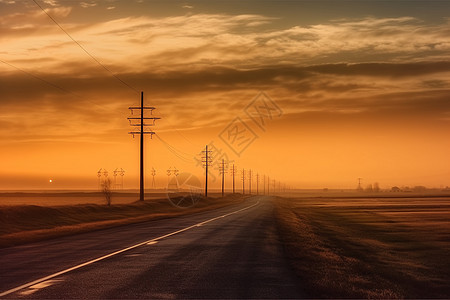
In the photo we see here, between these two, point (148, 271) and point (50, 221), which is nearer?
point (148, 271)

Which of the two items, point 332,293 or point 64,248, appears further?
point 64,248

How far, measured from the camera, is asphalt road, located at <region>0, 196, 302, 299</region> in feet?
32.3

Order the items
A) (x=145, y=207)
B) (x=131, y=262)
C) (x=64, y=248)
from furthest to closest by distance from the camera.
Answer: (x=145, y=207), (x=64, y=248), (x=131, y=262)

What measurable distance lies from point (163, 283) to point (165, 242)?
9.07 meters

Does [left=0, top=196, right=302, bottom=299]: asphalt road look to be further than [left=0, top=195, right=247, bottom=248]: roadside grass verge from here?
No

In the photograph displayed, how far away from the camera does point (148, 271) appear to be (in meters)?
12.4

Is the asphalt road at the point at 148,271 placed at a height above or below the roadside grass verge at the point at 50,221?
above

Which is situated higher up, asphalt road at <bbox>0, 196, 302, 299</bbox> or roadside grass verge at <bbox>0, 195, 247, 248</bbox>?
asphalt road at <bbox>0, 196, 302, 299</bbox>

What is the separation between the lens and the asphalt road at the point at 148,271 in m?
9.84

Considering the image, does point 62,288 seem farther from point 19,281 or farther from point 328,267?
point 328,267

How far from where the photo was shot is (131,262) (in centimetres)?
1398

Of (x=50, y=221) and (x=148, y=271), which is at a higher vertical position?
(x=148, y=271)

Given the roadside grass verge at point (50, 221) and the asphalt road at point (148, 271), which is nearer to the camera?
the asphalt road at point (148, 271)

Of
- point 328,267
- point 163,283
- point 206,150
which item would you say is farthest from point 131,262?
point 206,150
